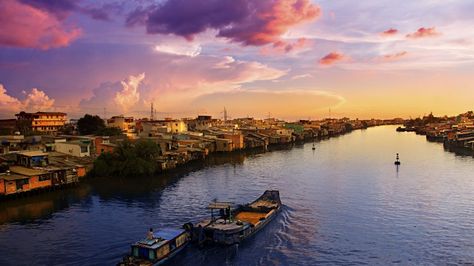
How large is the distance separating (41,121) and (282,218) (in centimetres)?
4642

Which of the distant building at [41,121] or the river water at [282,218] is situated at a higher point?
the distant building at [41,121]

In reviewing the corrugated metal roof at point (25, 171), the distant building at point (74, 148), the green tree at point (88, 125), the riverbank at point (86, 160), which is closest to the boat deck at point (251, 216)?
the riverbank at point (86, 160)

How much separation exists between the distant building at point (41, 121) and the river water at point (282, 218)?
98.8ft

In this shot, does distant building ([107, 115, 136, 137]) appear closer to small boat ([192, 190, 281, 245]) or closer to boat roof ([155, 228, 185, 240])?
small boat ([192, 190, 281, 245])

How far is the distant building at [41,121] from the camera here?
51.4m

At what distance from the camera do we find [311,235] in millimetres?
15758

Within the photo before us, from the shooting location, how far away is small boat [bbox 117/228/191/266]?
1222cm

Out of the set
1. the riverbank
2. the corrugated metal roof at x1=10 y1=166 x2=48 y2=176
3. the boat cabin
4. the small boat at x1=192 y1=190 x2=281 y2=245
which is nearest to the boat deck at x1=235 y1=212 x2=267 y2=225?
the small boat at x1=192 y1=190 x2=281 y2=245

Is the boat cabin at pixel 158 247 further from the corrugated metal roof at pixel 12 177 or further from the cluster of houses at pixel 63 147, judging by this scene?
the cluster of houses at pixel 63 147

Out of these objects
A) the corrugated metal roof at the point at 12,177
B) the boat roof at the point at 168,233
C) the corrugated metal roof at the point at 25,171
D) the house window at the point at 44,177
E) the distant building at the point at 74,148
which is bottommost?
the boat roof at the point at 168,233

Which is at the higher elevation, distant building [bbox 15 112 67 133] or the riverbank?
distant building [bbox 15 112 67 133]

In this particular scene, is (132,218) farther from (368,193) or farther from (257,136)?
(257,136)

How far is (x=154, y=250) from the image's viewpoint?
1241cm

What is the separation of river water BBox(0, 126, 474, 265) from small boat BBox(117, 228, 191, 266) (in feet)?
1.42
